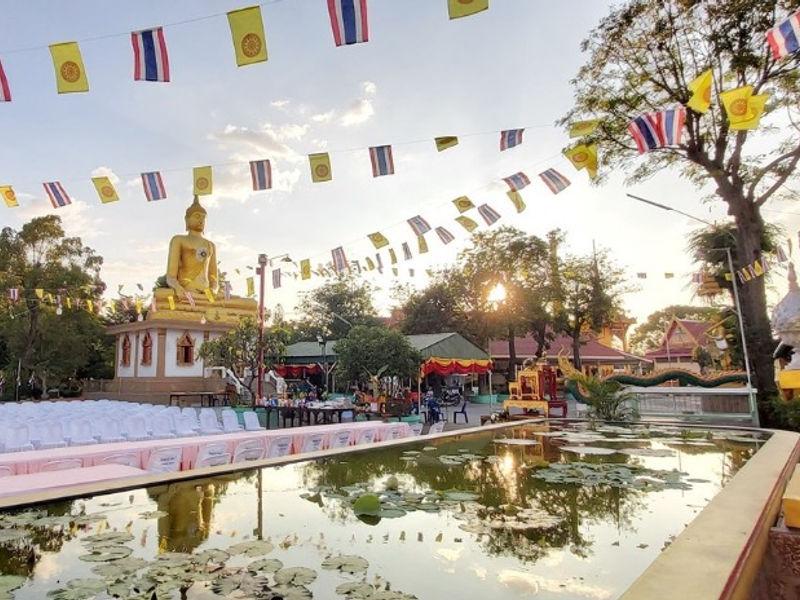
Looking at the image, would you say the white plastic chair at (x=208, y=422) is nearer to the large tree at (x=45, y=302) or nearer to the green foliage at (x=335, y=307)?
the large tree at (x=45, y=302)

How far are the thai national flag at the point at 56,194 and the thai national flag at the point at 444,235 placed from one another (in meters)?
8.21

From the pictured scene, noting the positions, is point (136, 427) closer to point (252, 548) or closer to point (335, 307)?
point (252, 548)

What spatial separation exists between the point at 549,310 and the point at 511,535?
92.2ft

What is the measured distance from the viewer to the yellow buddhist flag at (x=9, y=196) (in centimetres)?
1017

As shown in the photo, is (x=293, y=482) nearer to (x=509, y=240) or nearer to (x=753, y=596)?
(x=753, y=596)

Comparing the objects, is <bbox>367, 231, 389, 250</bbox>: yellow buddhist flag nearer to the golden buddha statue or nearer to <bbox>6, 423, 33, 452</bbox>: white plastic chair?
<bbox>6, 423, 33, 452</bbox>: white plastic chair

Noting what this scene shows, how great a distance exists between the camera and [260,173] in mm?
10164

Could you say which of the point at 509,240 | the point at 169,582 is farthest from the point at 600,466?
the point at 509,240

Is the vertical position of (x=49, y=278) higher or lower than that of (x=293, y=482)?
higher

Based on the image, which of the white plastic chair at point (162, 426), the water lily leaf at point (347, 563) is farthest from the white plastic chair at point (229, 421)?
the water lily leaf at point (347, 563)

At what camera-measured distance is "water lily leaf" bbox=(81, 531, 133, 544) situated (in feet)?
12.4

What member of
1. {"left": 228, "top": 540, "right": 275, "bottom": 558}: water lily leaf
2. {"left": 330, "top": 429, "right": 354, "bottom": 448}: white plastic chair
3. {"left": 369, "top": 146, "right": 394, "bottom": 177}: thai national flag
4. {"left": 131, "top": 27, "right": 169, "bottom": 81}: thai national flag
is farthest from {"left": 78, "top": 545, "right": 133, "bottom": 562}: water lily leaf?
{"left": 369, "top": 146, "right": 394, "bottom": 177}: thai national flag

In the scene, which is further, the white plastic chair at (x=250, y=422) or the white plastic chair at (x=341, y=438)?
the white plastic chair at (x=250, y=422)

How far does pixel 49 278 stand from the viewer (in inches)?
1148
